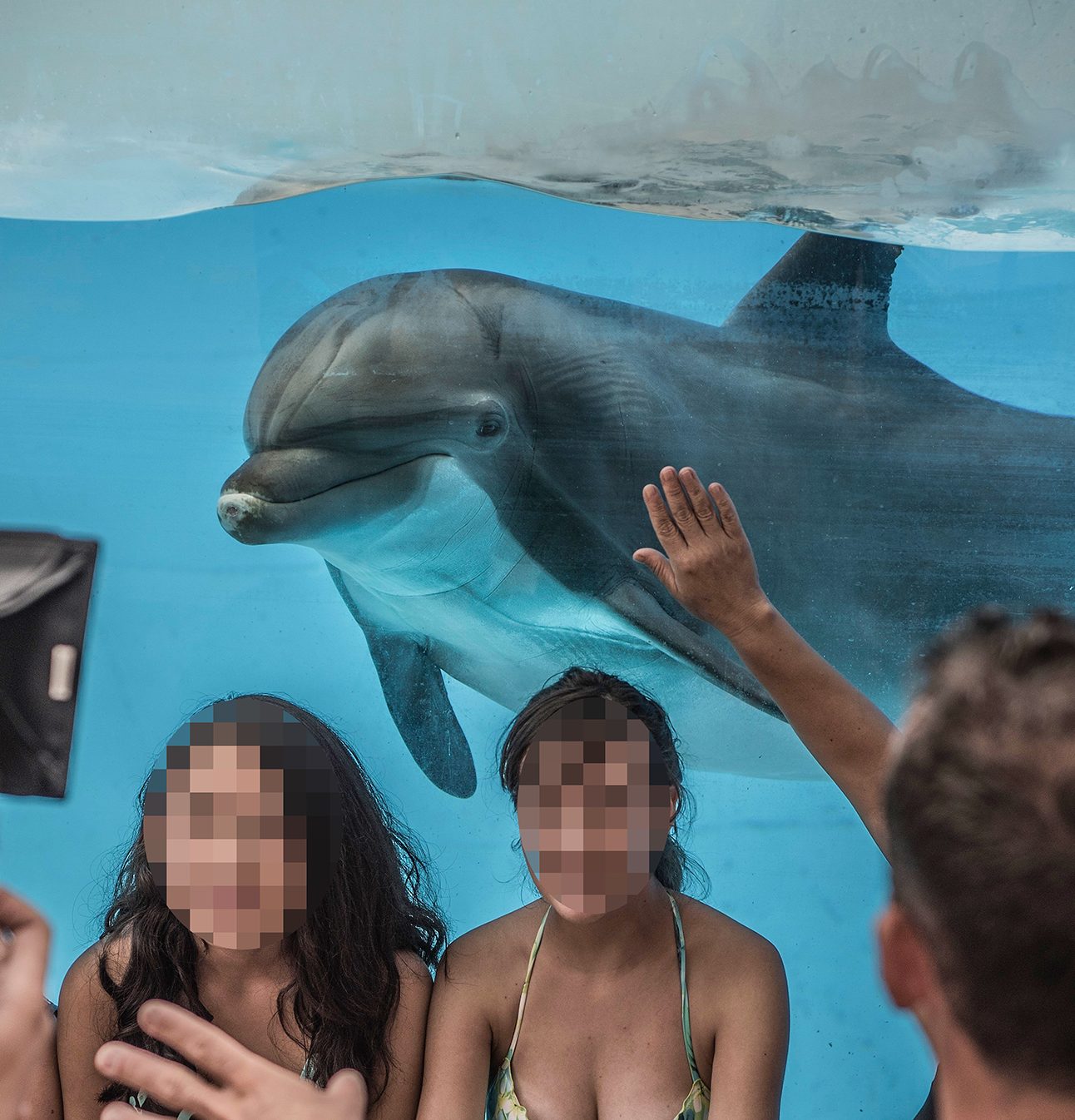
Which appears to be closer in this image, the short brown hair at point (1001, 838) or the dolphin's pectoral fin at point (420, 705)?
the short brown hair at point (1001, 838)

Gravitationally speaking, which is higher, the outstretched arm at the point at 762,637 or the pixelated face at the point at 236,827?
the outstretched arm at the point at 762,637

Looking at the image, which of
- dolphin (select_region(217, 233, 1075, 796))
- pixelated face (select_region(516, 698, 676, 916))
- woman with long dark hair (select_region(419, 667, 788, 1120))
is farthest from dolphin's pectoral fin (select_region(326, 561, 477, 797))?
pixelated face (select_region(516, 698, 676, 916))

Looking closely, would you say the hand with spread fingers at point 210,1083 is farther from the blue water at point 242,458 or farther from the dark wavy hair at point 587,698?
the blue water at point 242,458

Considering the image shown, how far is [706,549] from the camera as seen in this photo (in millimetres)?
1865

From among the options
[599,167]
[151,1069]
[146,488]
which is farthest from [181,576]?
[151,1069]

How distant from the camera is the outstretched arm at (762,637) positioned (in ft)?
5.49

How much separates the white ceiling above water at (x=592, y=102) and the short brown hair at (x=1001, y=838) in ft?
9.53

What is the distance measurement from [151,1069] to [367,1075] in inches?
47.0

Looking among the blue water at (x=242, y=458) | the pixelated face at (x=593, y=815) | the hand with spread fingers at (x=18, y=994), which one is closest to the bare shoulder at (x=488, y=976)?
the pixelated face at (x=593, y=815)

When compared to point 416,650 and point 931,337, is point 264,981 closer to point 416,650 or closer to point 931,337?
point 416,650

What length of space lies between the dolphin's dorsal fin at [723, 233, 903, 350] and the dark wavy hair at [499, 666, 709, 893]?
1527 millimetres

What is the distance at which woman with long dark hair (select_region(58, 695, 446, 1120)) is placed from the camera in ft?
5.61

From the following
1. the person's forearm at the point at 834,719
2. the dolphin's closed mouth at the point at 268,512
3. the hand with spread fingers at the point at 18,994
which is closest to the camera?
the hand with spread fingers at the point at 18,994

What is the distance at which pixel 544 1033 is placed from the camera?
1949 mm
